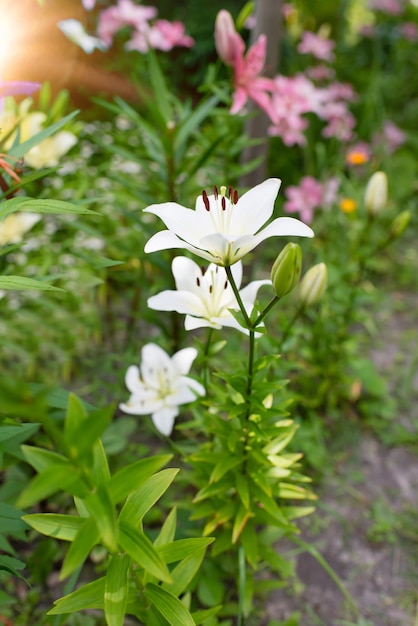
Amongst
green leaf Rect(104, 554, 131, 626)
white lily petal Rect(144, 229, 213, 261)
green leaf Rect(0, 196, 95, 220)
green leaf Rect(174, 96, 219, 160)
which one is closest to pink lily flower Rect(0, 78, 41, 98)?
green leaf Rect(0, 196, 95, 220)

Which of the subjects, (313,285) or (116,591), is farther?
(313,285)

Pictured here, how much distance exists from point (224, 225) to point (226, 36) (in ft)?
2.16

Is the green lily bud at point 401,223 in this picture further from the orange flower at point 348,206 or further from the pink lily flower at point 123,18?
the pink lily flower at point 123,18

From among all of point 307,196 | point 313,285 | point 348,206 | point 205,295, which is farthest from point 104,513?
point 348,206

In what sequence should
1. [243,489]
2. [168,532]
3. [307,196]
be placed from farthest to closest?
[307,196] → [243,489] → [168,532]

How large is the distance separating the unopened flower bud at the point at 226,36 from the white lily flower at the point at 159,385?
2.20 feet

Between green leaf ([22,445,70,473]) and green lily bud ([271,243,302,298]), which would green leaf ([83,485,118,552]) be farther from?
green lily bud ([271,243,302,298])

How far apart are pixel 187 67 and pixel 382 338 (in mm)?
2022

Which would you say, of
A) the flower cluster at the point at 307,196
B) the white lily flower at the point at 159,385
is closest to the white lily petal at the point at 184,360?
the white lily flower at the point at 159,385

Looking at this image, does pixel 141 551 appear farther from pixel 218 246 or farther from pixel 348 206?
pixel 348 206

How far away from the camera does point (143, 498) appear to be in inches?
24.7

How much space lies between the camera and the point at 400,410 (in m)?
1.70

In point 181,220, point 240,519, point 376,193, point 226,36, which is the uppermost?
point 226,36

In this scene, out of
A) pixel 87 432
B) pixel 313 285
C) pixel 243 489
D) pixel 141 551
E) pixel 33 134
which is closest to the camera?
pixel 87 432
